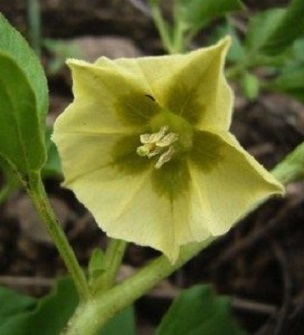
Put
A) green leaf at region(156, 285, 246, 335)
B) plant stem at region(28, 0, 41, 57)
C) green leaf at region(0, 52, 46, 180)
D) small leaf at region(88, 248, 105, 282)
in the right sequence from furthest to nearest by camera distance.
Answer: plant stem at region(28, 0, 41, 57)
green leaf at region(156, 285, 246, 335)
small leaf at region(88, 248, 105, 282)
green leaf at region(0, 52, 46, 180)

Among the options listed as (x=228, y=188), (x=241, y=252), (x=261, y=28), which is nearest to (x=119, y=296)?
(x=228, y=188)

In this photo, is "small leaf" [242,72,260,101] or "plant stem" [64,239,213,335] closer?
"plant stem" [64,239,213,335]

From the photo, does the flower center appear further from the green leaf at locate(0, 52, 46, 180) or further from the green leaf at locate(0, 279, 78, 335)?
the green leaf at locate(0, 279, 78, 335)

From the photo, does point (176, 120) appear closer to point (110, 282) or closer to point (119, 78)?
point (119, 78)

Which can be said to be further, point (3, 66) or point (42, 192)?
point (42, 192)

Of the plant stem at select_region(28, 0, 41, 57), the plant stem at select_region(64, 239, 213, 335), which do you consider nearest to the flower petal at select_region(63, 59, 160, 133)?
the plant stem at select_region(64, 239, 213, 335)

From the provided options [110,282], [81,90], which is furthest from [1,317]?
[81,90]

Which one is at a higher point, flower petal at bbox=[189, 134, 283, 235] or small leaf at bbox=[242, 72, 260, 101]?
flower petal at bbox=[189, 134, 283, 235]
